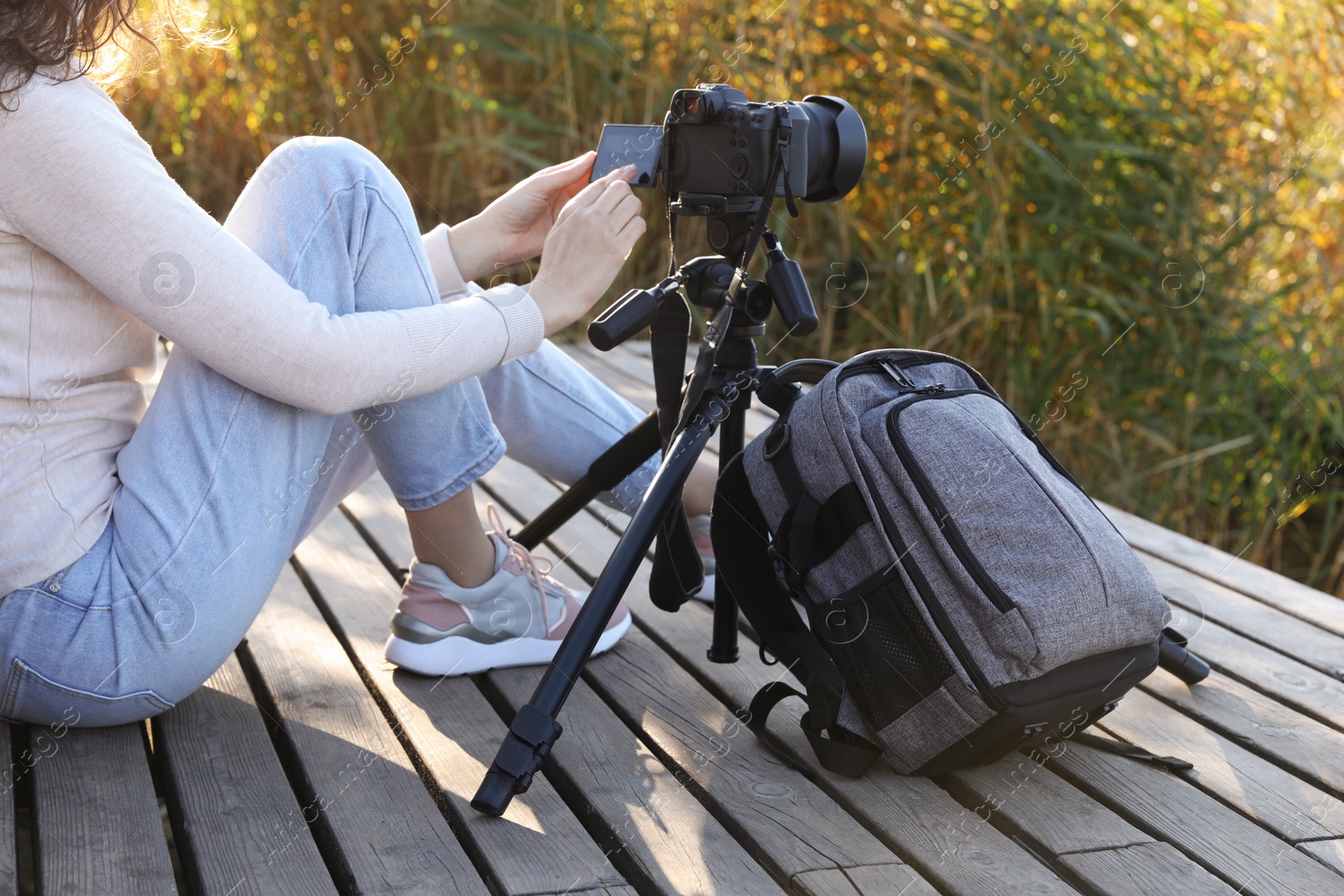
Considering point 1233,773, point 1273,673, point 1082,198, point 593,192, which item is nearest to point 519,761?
point 593,192

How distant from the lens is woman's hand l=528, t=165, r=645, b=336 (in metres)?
1.28

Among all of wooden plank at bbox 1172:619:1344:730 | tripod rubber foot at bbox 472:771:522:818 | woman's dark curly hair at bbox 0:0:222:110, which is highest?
woman's dark curly hair at bbox 0:0:222:110

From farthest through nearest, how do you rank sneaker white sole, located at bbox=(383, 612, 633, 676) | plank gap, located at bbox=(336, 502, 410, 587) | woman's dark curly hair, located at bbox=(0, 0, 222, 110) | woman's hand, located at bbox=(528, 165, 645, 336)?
plank gap, located at bbox=(336, 502, 410, 587)
sneaker white sole, located at bbox=(383, 612, 633, 676)
woman's hand, located at bbox=(528, 165, 645, 336)
woman's dark curly hair, located at bbox=(0, 0, 222, 110)

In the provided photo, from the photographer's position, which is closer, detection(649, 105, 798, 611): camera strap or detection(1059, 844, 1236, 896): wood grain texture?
detection(1059, 844, 1236, 896): wood grain texture

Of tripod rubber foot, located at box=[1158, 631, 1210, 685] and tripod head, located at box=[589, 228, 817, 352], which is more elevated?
tripod head, located at box=[589, 228, 817, 352]

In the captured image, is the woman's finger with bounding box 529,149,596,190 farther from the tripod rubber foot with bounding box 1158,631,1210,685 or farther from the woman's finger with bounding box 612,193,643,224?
the tripod rubber foot with bounding box 1158,631,1210,685

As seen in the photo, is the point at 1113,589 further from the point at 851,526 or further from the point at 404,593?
the point at 404,593

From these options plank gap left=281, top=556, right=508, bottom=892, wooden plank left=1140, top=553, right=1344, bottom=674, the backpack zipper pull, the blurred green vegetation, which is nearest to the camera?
plank gap left=281, top=556, right=508, bottom=892

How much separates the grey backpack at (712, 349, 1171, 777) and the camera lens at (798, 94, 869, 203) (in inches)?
8.4

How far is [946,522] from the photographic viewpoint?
1.23 meters

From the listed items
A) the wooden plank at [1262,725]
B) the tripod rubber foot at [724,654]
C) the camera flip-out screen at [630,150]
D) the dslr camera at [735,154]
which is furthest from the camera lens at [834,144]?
the wooden plank at [1262,725]

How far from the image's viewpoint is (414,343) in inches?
47.5

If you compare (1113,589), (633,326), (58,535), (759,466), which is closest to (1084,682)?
(1113,589)

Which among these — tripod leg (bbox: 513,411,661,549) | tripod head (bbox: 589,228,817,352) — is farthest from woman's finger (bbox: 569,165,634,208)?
tripod leg (bbox: 513,411,661,549)
